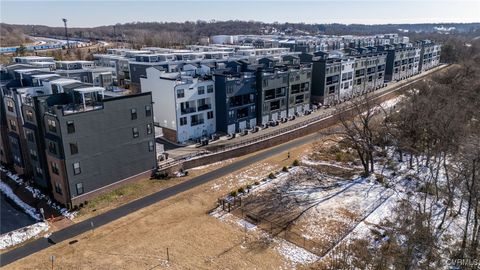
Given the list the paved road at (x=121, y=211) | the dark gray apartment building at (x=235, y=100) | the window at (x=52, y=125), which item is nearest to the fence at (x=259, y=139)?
the paved road at (x=121, y=211)

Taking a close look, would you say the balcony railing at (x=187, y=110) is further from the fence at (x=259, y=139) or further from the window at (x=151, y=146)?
the window at (x=151, y=146)

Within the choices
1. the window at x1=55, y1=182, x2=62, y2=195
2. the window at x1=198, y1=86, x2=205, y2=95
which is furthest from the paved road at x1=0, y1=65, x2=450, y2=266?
the window at x1=198, y1=86, x2=205, y2=95

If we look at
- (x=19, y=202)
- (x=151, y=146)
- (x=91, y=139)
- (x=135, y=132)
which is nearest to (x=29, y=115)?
(x=91, y=139)

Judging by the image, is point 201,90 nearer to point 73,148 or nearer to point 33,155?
point 73,148

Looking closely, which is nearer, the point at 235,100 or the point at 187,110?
the point at 187,110

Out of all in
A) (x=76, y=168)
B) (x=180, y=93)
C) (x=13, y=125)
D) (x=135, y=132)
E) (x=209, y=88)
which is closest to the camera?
(x=76, y=168)

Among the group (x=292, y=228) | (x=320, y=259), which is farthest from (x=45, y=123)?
(x=320, y=259)

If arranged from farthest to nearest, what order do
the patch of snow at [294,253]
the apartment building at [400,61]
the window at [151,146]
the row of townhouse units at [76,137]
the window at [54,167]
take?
the apartment building at [400,61], the window at [151,146], the window at [54,167], the row of townhouse units at [76,137], the patch of snow at [294,253]
